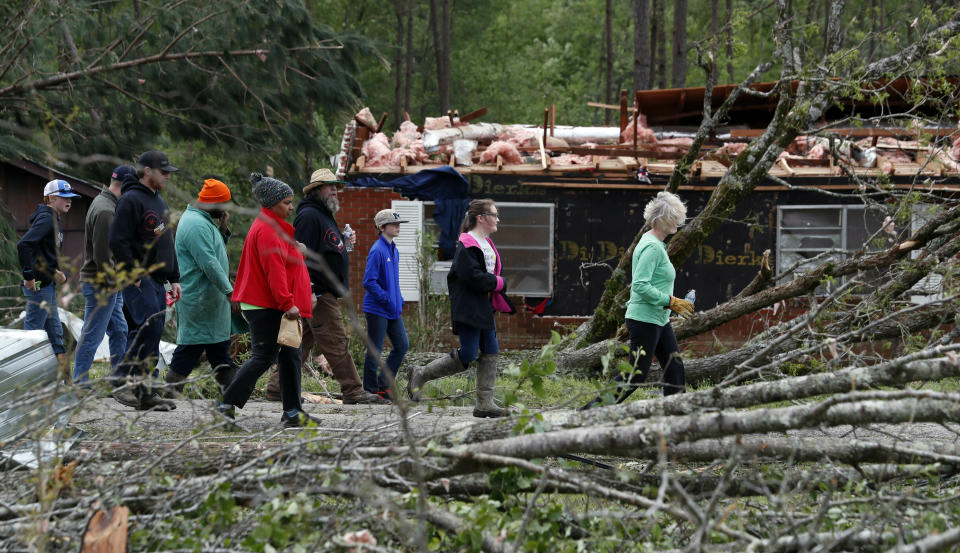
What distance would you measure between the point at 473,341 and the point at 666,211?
1657 mm

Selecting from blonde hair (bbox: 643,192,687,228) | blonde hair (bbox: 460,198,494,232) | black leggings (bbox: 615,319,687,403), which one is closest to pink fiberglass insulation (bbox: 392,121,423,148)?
blonde hair (bbox: 460,198,494,232)

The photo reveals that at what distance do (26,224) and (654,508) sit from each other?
1506 cm

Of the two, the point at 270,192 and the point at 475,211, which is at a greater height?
the point at 270,192

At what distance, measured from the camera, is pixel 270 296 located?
5938 millimetres

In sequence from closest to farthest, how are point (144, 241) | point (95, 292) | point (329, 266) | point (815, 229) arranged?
point (95, 292) → point (144, 241) → point (329, 266) → point (815, 229)

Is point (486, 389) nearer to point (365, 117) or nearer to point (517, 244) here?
point (517, 244)

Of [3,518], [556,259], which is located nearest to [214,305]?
[3,518]

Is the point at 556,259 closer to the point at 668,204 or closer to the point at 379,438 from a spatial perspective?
the point at 668,204

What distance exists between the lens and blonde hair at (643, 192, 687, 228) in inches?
250

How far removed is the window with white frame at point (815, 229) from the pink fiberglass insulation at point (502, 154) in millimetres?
3828

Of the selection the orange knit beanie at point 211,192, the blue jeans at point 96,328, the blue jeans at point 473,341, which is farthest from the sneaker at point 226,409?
the blue jeans at point 473,341

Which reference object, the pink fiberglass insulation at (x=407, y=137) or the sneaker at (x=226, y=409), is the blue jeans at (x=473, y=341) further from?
the pink fiberglass insulation at (x=407, y=137)

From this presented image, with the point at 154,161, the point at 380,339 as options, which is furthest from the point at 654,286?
the point at 154,161

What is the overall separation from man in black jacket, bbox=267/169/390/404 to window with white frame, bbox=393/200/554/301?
567cm
